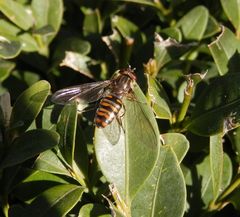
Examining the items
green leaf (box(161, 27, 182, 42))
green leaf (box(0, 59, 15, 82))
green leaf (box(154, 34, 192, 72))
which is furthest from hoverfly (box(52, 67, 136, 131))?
green leaf (box(0, 59, 15, 82))

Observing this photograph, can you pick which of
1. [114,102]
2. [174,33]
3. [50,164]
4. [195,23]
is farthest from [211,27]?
[50,164]

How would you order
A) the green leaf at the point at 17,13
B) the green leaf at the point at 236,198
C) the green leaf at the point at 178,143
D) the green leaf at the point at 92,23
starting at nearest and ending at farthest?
the green leaf at the point at 178,143, the green leaf at the point at 236,198, the green leaf at the point at 17,13, the green leaf at the point at 92,23

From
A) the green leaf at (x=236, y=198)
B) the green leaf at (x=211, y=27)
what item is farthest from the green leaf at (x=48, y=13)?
the green leaf at (x=236, y=198)

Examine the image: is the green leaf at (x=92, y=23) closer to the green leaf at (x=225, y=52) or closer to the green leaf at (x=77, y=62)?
the green leaf at (x=77, y=62)

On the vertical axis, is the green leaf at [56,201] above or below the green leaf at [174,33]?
below

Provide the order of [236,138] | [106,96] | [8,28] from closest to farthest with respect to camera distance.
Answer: [236,138] → [106,96] → [8,28]

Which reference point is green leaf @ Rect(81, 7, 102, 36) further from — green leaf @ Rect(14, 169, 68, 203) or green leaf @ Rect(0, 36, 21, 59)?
green leaf @ Rect(14, 169, 68, 203)

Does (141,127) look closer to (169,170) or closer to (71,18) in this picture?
(169,170)

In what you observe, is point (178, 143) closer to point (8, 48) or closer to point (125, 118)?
point (125, 118)
